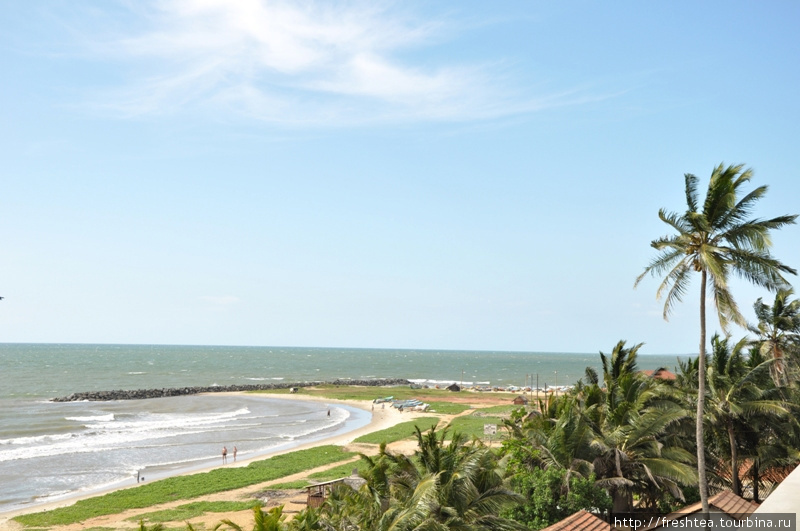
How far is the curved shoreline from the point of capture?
101ft

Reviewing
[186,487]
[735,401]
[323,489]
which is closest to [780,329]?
[735,401]

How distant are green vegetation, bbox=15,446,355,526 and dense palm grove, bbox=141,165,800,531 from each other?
18.4 meters

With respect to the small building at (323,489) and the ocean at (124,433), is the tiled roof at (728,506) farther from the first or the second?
the ocean at (124,433)

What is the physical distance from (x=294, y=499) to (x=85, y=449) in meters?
25.5

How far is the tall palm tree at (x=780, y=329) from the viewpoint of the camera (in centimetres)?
2275

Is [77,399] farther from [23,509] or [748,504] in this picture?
[748,504]

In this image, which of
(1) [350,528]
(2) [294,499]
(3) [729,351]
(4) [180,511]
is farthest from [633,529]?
(4) [180,511]

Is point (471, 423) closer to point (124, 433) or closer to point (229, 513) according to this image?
point (124, 433)

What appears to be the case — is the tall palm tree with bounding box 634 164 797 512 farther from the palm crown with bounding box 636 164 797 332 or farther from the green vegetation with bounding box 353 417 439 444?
the green vegetation with bounding box 353 417 439 444

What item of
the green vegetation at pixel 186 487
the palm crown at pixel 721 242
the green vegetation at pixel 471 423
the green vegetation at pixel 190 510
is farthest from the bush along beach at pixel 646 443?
the green vegetation at pixel 471 423

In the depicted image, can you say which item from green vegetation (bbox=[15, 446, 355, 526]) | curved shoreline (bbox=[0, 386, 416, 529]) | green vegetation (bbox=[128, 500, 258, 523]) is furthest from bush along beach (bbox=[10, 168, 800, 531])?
curved shoreline (bbox=[0, 386, 416, 529])

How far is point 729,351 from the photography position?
23.6m

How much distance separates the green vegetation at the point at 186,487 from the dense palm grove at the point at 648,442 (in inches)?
723

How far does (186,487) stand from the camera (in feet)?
113
